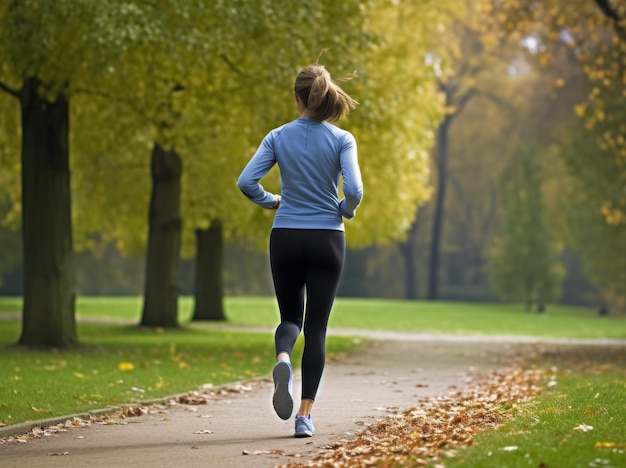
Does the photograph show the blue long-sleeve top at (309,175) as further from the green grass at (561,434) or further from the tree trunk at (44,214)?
the tree trunk at (44,214)

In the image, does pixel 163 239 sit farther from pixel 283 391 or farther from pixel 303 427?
pixel 283 391

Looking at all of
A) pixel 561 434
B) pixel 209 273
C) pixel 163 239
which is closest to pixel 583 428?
pixel 561 434

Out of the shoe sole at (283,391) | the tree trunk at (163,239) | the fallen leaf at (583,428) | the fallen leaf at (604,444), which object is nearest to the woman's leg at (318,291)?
the shoe sole at (283,391)

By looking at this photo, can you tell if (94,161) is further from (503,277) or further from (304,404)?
(503,277)

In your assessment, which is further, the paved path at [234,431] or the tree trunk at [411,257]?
the tree trunk at [411,257]

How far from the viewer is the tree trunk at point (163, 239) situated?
2562 cm

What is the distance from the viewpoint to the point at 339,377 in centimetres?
1466

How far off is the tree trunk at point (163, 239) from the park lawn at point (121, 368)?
1.11m

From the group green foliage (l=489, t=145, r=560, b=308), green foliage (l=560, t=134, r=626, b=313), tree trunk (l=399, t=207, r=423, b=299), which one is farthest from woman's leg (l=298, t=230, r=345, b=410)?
tree trunk (l=399, t=207, r=423, b=299)

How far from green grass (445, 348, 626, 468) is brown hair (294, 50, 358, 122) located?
2.29m

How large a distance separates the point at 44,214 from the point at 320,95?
1135 cm

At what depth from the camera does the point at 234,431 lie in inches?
341

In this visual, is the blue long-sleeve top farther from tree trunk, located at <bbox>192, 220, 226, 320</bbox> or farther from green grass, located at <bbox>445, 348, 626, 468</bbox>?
tree trunk, located at <bbox>192, 220, 226, 320</bbox>

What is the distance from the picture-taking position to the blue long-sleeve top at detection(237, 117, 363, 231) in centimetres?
776
